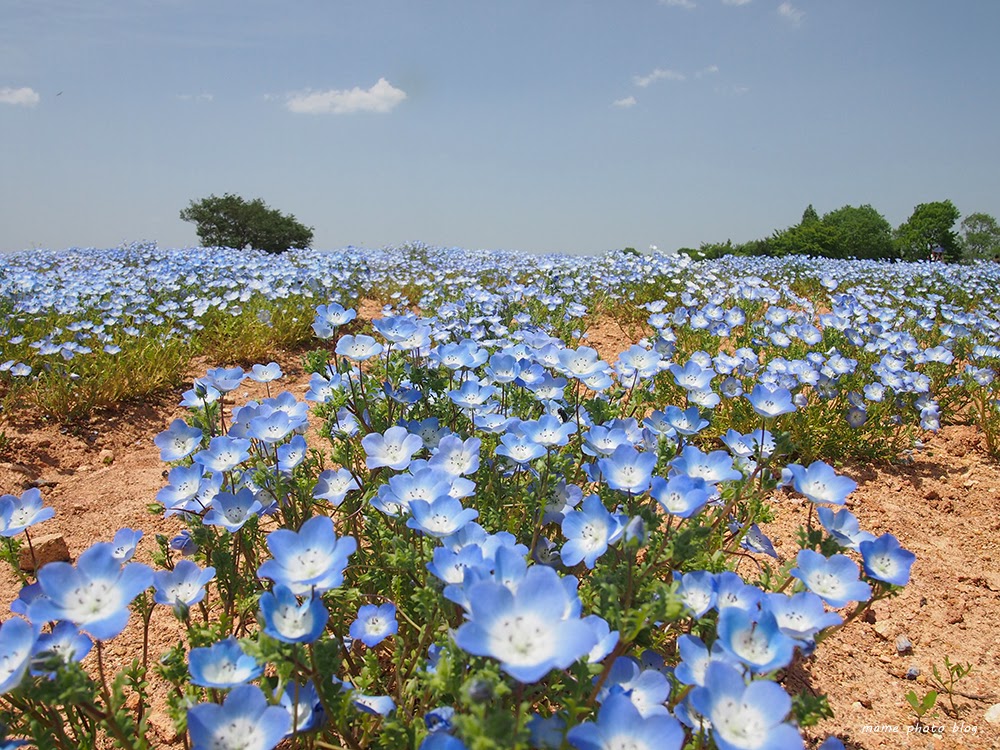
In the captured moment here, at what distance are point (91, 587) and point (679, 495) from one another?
134 centimetres

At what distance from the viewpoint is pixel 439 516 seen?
146 centimetres

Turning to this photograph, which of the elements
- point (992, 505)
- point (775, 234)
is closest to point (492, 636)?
point (992, 505)

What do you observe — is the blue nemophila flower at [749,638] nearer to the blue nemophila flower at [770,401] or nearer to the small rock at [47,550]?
the blue nemophila flower at [770,401]

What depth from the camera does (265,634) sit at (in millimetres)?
1118

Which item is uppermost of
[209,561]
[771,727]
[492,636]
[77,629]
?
[492,636]

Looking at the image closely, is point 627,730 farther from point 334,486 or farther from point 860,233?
point 860,233

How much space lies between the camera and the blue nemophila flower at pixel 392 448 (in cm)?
189

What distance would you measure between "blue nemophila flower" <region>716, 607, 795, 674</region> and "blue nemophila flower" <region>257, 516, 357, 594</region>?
2.48 feet

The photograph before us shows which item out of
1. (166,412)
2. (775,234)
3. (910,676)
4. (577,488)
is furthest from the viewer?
(775,234)

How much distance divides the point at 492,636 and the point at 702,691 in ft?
1.24

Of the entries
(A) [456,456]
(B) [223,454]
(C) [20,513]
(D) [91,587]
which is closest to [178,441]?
(B) [223,454]

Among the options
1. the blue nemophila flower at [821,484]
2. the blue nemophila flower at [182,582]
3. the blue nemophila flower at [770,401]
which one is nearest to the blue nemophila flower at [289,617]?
the blue nemophila flower at [182,582]

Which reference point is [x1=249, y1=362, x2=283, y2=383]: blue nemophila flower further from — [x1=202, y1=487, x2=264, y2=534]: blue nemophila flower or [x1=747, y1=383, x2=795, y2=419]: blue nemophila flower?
[x1=747, y1=383, x2=795, y2=419]: blue nemophila flower

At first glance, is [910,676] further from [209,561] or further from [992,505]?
[209,561]
